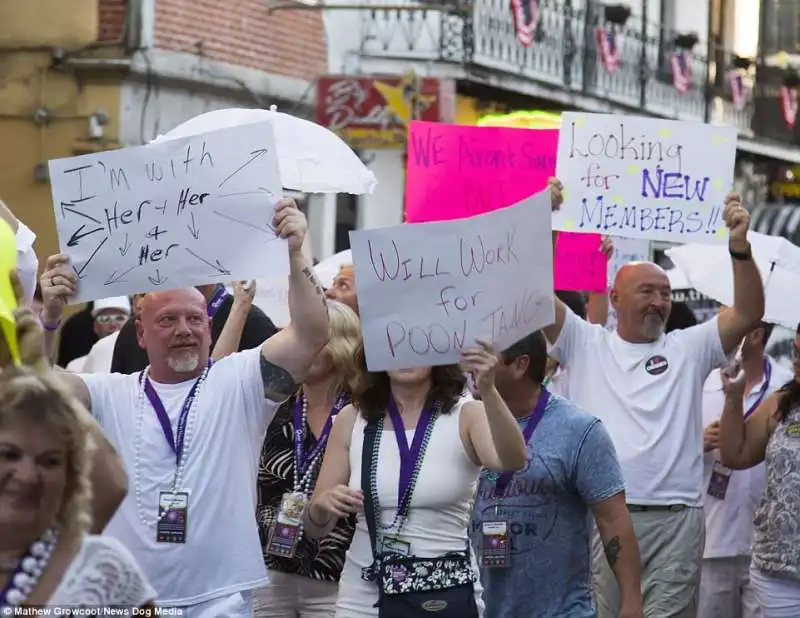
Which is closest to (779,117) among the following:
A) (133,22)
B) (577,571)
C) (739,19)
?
(739,19)

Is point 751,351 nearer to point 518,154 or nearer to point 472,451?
point 518,154

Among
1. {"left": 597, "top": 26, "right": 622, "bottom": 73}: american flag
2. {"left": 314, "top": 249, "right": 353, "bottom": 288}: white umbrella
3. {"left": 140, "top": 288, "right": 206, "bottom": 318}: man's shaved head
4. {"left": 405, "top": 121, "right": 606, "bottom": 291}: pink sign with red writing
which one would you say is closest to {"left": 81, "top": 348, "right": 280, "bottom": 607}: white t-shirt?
{"left": 140, "top": 288, "right": 206, "bottom": 318}: man's shaved head

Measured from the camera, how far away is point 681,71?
30.1 meters

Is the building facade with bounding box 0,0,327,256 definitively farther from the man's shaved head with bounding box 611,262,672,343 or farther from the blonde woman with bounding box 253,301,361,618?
the blonde woman with bounding box 253,301,361,618

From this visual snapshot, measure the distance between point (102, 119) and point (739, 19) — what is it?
18.8 meters

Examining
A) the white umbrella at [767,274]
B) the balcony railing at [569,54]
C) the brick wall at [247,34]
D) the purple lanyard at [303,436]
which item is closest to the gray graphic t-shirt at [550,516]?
the purple lanyard at [303,436]

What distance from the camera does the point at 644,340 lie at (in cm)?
833

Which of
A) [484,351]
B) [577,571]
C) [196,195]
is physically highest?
[196,195]

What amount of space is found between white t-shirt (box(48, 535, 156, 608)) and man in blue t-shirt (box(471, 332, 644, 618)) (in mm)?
3003

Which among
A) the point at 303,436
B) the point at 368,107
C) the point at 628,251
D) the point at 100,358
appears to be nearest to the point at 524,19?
the point at 368,107

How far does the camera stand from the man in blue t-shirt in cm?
652

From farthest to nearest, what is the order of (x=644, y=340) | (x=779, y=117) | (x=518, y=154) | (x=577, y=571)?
1. (x=779, y=117)
2. (x=518, y=154)
3. (x=644, y=340)
4. (x=577, y=571)

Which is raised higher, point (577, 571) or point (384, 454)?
point (384, 454)

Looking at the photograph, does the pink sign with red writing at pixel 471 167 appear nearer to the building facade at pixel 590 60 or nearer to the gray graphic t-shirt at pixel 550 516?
the gray graphic t-shirt at pixel 550 516
